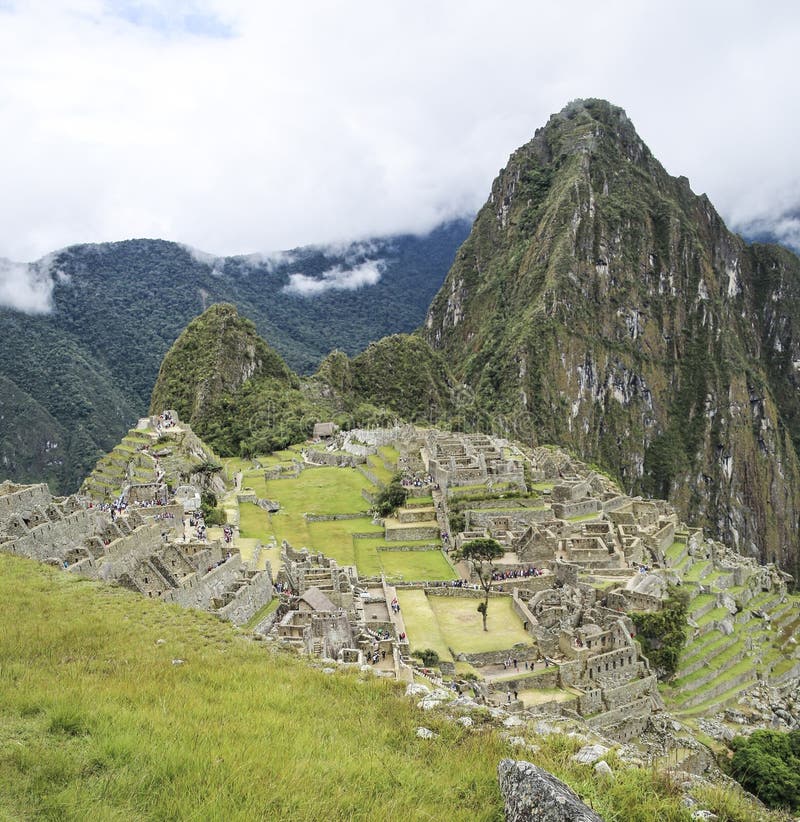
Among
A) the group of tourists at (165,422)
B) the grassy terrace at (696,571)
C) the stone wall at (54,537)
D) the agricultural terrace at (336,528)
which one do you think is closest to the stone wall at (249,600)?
the agricultural terrace at (336,528)

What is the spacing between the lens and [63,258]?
5428 inches

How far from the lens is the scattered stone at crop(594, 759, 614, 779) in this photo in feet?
25.1

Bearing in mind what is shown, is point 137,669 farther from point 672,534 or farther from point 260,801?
point 672,534

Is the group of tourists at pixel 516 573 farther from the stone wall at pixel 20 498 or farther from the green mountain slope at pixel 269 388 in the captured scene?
the green mountain slope at pixel 269 388

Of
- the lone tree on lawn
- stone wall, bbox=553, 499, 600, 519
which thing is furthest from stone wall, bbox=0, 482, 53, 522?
stone wall, bbox=553, 499, 600, 519

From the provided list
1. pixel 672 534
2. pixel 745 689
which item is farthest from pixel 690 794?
pixel 672 534

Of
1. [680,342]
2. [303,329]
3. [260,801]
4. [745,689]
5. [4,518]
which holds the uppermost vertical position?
[303,329]

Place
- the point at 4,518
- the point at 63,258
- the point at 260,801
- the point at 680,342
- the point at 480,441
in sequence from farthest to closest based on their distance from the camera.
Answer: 1. the point at 680,342
2. the point at 63,258
3. the point at 480,441
4. the point at 4,518
5. the point at 260,801

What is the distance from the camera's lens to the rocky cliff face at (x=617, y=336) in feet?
463

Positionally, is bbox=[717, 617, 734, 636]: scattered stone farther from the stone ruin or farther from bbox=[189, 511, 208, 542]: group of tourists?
bbox=[189, 511, 208, 542]: group of tourists

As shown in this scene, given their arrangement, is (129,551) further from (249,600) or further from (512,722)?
(512,722)

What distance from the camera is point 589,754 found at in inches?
324

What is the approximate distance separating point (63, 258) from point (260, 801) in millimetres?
148604

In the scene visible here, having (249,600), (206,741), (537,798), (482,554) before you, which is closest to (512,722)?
(537,798)
